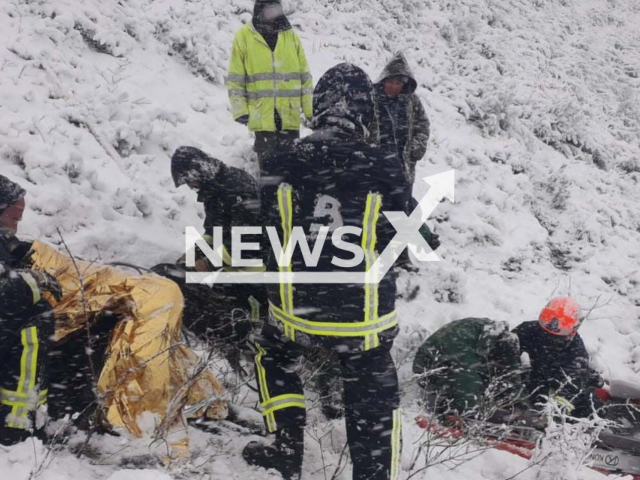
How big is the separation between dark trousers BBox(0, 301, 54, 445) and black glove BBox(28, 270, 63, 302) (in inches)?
5.2

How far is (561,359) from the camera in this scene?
4.38m

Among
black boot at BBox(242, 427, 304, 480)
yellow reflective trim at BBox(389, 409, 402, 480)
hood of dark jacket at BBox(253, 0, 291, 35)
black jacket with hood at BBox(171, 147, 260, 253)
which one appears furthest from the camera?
hood of dark jacket at BBox(253, 0, 291, 35)

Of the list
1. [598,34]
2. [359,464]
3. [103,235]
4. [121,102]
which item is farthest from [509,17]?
[359,464]

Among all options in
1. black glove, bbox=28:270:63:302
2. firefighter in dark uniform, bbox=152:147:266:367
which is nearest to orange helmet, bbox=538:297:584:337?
firefighter in dark uniform, bbox=152:147:266:367

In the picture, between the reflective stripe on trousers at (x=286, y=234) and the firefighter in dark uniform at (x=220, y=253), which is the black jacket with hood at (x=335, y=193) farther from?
the firefighter in dark uniform at (x=220, y=253)

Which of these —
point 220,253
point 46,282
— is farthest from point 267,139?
point 46,282

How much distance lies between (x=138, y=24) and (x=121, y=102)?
173cm

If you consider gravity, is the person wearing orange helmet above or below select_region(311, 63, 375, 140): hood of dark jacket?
below

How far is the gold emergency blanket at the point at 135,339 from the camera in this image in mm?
2773

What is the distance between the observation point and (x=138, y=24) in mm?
6871

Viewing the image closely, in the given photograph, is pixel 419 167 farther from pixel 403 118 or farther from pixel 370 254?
pixel 370 254

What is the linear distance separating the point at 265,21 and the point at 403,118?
160 cm

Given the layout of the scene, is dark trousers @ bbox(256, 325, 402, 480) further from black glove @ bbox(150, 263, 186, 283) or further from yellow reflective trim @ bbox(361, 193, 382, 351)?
black glove @ bbox(150, 263, 186, 283)

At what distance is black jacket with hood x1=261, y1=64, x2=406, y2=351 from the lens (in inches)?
105
